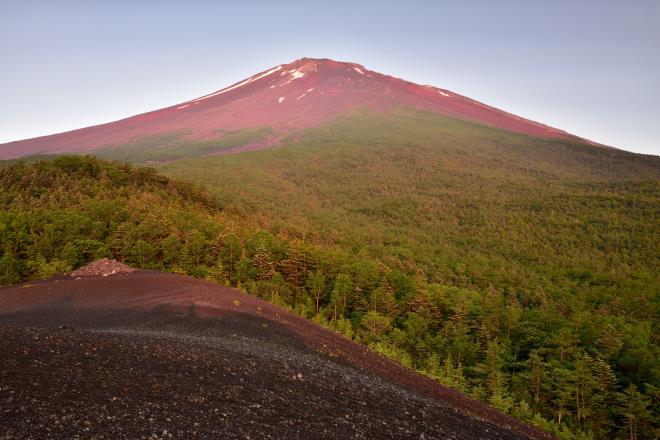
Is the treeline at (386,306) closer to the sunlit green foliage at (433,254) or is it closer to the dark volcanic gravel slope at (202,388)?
the sunlit green foliage at (433,254)

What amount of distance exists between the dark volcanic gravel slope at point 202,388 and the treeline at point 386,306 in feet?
25.7

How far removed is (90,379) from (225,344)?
426 cm

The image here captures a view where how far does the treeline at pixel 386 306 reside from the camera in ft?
61.4

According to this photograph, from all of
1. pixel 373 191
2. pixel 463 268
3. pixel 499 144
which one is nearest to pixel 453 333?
pixel 463 268

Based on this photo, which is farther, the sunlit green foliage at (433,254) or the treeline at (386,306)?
the sunlit green foliage at (433,254)

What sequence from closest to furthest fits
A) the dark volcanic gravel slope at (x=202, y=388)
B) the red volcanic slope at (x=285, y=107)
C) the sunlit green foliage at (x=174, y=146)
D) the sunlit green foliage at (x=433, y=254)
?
the dark volcanic gravel slope at (x=202, y=388) < the sunlit green foliage at (x=433, y=254) < the sunlit green foliage at (x=174, y=146) < the red volcanic slope at (x=285, y=107)

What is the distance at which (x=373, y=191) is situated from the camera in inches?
3241

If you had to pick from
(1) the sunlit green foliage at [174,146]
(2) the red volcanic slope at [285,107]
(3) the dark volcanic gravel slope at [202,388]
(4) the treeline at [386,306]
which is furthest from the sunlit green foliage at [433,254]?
(2) the red volcanic slope at [285,107]

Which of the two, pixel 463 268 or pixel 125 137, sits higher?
pixel 125 137

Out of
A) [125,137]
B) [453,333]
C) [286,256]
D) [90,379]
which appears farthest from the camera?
[125,137]

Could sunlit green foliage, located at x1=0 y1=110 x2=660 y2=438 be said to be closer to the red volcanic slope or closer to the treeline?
the treeline

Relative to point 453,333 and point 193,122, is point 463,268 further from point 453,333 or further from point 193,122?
point 193,122

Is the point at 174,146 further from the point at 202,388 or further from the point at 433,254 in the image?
the point at 202,388

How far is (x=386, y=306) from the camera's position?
2547 cm
